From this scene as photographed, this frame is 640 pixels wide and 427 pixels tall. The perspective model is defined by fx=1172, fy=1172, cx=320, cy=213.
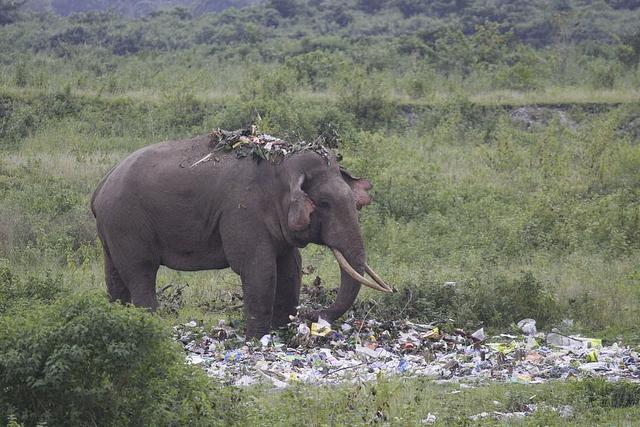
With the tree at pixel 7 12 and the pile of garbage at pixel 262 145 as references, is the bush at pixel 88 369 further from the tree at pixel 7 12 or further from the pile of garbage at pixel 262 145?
the tree at pixel 7 12

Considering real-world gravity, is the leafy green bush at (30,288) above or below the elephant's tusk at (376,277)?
above

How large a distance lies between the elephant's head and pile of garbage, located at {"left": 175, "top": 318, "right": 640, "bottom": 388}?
0.53m

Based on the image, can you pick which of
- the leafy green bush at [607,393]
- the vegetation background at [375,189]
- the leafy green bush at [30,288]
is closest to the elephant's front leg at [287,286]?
the vegetation background at [375,189]

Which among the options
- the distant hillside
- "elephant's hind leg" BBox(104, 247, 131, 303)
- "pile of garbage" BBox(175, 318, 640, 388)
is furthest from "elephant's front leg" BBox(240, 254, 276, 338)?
the distant hillside

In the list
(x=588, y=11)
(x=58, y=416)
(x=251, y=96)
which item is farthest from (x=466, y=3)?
(x=58, y=416)

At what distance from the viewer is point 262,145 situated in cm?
1316

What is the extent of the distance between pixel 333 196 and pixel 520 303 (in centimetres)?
299

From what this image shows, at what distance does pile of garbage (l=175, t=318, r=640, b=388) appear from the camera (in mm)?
11211

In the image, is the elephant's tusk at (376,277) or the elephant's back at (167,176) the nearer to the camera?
the elephant's tusk at (376,277)

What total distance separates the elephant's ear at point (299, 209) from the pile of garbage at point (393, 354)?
43.7 inches

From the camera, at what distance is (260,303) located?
42.1 ft

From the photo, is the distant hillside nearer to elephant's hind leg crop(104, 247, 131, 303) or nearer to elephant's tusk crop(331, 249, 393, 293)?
elephant's hind leg crop(104, 247, 131, 303)

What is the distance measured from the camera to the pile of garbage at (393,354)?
36.8 feet

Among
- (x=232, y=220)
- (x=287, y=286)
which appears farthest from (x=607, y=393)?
(x=232, y=220)
